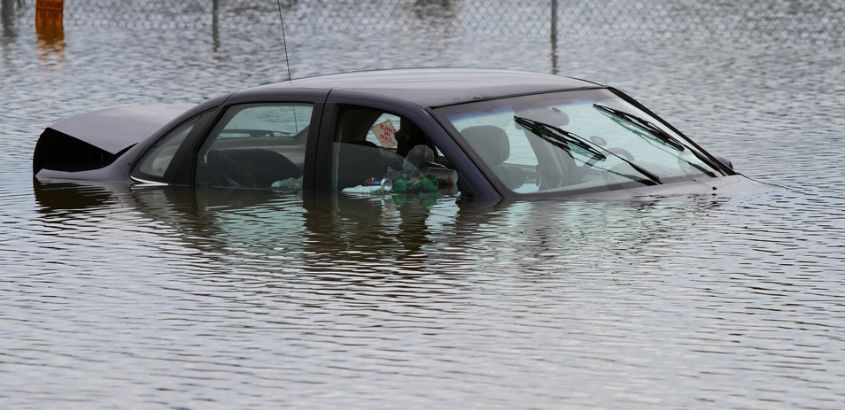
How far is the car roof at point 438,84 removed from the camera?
35.3 ft

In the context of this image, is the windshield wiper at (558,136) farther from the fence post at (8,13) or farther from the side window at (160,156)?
the fence post at (8,13)

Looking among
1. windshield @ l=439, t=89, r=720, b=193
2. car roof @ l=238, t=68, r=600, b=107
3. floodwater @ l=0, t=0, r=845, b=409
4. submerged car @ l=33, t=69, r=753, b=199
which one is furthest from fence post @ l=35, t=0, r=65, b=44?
windshield @ l=439, t=89, r=720, b=193

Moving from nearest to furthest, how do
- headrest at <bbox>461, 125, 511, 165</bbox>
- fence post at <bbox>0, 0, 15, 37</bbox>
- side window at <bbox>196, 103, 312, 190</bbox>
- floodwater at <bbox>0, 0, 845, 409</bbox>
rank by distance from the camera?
1. floodwater at <bbox>0, 0, 845, 409</bbox>
2. headrest at <bbox>461, 125, 511, 165</bbox>
3. side window at <bbox>196, 103, 312, 190</bbox>
4. fence post at <bbox>0, 0, 15, 37</bbox>

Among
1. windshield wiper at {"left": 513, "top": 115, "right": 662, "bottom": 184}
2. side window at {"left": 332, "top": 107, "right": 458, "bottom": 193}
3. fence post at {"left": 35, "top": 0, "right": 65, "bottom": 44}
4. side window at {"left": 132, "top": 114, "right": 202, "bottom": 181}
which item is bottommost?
fence post at {"left": 35, "top": 0, "right": 65, "bottom": 44}

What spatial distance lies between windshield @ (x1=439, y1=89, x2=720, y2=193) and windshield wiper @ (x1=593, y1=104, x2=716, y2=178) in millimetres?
84

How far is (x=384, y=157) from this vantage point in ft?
35.9

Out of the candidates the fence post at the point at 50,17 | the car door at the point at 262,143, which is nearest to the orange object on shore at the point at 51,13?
the fence post at the point at 50,17

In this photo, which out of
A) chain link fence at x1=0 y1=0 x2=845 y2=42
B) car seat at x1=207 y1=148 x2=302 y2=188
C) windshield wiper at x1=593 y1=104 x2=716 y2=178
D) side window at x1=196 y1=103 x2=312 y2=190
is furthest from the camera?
chain link fence at x1=0 y1=0 x2=845 y2=42

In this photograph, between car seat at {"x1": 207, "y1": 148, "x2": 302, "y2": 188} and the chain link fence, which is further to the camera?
the chain link fence

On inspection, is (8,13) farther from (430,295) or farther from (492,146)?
(430,295)

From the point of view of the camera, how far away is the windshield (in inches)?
415

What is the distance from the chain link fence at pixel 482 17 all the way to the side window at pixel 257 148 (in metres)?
15.7

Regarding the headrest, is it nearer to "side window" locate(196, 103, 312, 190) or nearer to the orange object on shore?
"side window" locate(196, 103, 312, 190)

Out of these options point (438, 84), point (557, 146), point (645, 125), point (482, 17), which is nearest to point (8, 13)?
point (482, 17)
